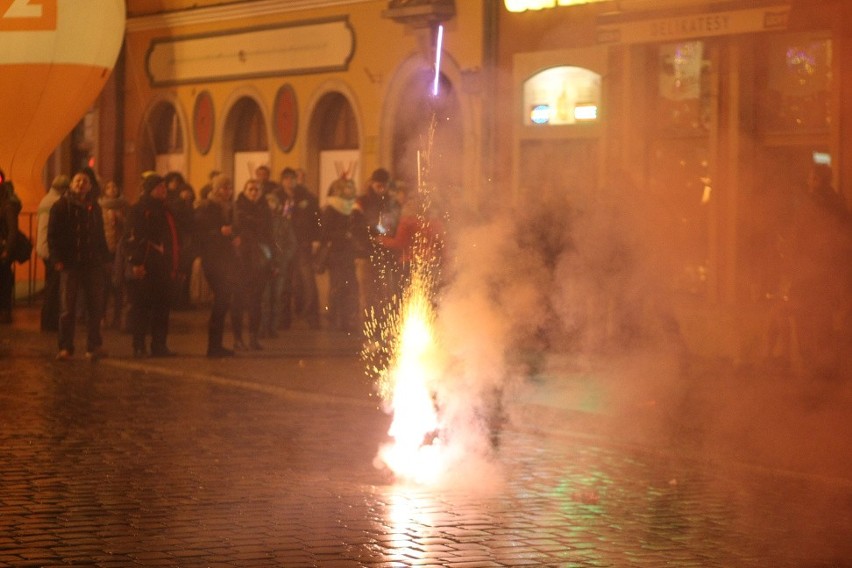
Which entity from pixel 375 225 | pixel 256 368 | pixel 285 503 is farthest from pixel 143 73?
pixel 285 503

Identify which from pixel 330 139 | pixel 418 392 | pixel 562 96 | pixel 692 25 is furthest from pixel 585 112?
pixel 418 392

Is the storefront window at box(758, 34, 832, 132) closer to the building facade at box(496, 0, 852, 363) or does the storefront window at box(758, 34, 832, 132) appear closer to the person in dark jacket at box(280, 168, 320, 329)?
the building facade at box(496, 0, 852, 363)

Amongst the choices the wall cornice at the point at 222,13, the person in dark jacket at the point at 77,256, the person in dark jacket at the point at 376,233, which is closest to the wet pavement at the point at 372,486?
the person in dark jacket at the point at 77,256

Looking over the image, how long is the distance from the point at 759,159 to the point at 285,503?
10367 millimetres

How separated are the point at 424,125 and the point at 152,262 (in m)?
8.66

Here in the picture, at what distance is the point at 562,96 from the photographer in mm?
21094

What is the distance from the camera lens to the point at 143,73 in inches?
1194

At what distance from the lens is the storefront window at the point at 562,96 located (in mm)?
20578

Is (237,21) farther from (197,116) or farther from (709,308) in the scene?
(709,308)

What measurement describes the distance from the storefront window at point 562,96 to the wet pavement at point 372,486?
22.6ft

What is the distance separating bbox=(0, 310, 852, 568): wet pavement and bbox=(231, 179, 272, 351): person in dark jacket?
300 cm

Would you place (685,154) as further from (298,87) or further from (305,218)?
(298,87)

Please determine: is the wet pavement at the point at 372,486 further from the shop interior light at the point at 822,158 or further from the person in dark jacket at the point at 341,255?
the person in dark jacket at the point at 341,255

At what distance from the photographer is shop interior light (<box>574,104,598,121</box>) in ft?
67.2
